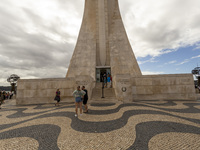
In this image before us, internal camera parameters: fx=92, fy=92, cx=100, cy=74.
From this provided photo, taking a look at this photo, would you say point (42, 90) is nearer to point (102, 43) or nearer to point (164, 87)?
point (164, 87)

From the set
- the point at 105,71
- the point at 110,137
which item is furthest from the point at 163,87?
the point at 105,71

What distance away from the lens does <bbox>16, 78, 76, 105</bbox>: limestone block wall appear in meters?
9.74

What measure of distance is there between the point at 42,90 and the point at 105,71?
35.2 feet

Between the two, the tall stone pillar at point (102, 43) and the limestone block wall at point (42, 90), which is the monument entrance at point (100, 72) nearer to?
the tall stone pillar at point (102, 43)

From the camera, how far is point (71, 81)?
33.2 ft

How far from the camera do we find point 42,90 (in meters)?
9.89

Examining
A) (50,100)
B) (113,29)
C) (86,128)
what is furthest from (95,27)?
(86,128)

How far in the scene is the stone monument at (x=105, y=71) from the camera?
9594 millimetres

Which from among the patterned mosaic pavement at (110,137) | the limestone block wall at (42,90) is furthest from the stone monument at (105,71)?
the patterned mosaic pavement at (110,137)

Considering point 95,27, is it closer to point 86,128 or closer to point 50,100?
point 50,100

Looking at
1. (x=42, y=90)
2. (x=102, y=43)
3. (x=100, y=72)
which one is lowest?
(x=42, y=90)

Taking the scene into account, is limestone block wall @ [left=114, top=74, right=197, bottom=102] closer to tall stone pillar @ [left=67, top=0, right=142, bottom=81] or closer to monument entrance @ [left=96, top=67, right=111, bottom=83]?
tall stone pillar @ [left=67, top=0, right=142, bottom=81]

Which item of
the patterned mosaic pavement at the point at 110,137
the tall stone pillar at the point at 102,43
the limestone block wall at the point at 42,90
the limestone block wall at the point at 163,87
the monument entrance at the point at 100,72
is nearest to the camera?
the patterned mosaic pavement at the point at 110,137

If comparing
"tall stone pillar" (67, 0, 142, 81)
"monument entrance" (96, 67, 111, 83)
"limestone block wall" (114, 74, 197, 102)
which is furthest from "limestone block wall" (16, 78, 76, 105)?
"monument entrance" (96, 67, 111, 83)
